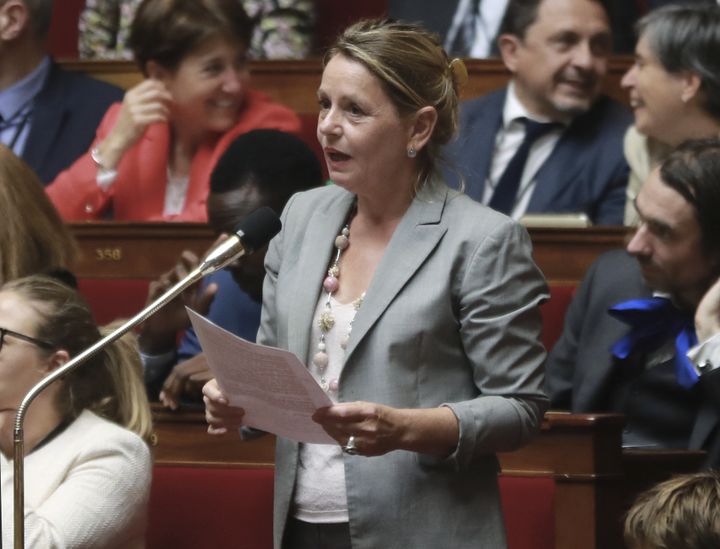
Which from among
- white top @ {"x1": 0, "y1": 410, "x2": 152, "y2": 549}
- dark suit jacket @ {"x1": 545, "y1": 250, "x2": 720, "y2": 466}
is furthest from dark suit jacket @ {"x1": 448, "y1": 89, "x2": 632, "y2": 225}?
white top @ {"x1": 0, "y1": 410, "x2": 152, "y2": 549}

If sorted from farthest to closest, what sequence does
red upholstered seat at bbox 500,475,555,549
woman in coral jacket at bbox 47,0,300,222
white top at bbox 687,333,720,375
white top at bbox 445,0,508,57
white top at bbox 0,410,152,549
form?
white top at bbox 445,0,508,57 < woman in coral jacket at bbox 47,0,300,222 < white top at bbox 687,333,720,375 < red upholstered seat at bbox 500,475,555,549 < white top at bbox 0,410,152,549

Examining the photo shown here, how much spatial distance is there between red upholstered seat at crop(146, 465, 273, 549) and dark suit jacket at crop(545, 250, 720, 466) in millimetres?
642

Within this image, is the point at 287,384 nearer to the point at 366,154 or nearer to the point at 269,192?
the point at 366,154

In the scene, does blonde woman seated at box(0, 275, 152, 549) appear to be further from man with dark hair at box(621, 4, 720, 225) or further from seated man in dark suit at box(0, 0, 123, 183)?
seated man in dark suit at box(0, 0, 123, 183)

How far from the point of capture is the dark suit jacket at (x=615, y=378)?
7.77ft

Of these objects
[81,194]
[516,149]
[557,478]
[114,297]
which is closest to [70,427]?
[557,478]

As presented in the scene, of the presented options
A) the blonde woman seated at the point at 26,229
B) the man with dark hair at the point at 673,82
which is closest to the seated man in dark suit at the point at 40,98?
the blonde woman seated at the point at 26,229

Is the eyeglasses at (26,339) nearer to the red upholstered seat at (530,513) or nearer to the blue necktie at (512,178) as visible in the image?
the red upholstered seat at (530,513)

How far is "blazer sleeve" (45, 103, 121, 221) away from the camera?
11.6 feet

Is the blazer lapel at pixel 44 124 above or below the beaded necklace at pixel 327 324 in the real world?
below

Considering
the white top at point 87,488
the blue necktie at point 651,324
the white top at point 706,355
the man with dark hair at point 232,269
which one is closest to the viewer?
the white top at point 87,488

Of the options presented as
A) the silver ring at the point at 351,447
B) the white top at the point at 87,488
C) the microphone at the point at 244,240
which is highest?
the microphone at the point at 244,240

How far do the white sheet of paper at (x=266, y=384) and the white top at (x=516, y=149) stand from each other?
177 centimetres

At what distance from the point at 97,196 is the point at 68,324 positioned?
57.4 inches
